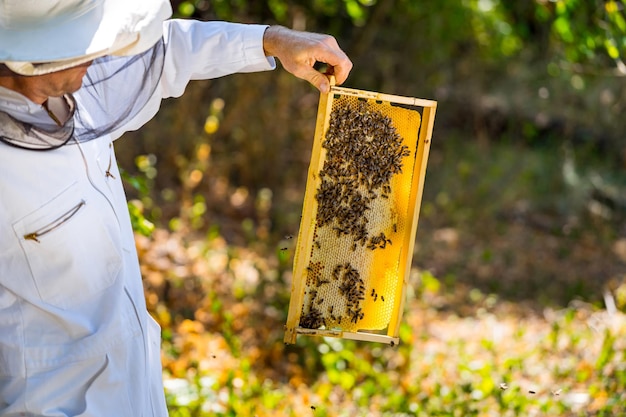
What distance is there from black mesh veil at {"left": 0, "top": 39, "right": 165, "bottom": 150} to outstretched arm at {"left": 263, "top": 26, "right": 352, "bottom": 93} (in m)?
0.34

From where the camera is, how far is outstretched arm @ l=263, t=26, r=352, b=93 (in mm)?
2193

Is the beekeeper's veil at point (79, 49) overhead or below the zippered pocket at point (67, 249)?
overhead

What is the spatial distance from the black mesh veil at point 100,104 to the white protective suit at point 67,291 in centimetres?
2

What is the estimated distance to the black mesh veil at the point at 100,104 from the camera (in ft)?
5.61

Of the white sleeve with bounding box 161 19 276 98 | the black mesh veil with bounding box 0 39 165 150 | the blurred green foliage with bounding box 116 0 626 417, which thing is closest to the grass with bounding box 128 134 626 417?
the blurred green foliage with bounding box 116 0 626 417

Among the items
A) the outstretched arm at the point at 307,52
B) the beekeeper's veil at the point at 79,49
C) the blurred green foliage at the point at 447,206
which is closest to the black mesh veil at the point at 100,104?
the beekeeper's veil at the point at 79,49

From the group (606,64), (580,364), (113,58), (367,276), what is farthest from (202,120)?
(113,58)

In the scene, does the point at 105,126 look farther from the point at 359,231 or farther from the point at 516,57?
the point at 516,57

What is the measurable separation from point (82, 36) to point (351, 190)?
1.24 meters

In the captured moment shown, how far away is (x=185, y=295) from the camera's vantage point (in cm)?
543

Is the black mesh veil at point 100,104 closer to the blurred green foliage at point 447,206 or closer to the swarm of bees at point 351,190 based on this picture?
the swarm of bees at point 351,190

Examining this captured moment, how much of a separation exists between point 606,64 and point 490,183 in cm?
275

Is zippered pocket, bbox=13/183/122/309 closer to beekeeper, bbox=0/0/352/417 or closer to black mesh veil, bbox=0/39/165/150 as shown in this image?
beekeeper, bbox=0/0/352/417

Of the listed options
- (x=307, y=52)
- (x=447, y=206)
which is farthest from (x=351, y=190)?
(x=447, y=206)
